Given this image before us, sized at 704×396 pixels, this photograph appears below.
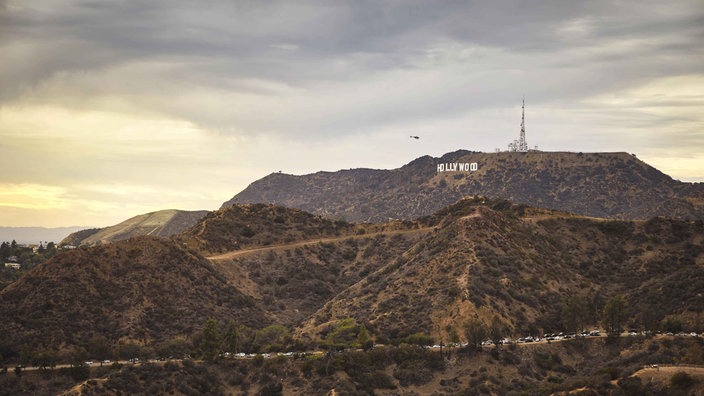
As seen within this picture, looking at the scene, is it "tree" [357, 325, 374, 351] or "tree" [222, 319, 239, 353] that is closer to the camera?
"tree" [357, 325, 374, 351]

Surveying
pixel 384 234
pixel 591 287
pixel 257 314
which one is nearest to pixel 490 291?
pixel 591 287

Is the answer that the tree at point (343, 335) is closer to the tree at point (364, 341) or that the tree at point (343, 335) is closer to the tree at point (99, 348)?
the tree at point (364, 341)

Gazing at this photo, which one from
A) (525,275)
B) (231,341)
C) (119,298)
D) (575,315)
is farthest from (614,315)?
(119,298)

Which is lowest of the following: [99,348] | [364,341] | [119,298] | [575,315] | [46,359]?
[46,359]

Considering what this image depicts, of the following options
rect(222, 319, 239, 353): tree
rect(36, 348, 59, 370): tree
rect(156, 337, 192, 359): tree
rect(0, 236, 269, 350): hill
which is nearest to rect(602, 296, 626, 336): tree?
rect(222, 319, 239, 353): tree

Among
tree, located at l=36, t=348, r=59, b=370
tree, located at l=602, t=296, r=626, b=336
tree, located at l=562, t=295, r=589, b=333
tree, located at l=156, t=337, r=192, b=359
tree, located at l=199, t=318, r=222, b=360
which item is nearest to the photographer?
tree, located at l=36, t=348, r=59, b=370

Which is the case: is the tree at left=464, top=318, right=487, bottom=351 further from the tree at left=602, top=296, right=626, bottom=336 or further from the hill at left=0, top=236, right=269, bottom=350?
the hill at left=0, top=236, right=269, bottom=350

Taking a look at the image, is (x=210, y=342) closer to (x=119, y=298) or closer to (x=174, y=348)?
(x=174, y=348)
